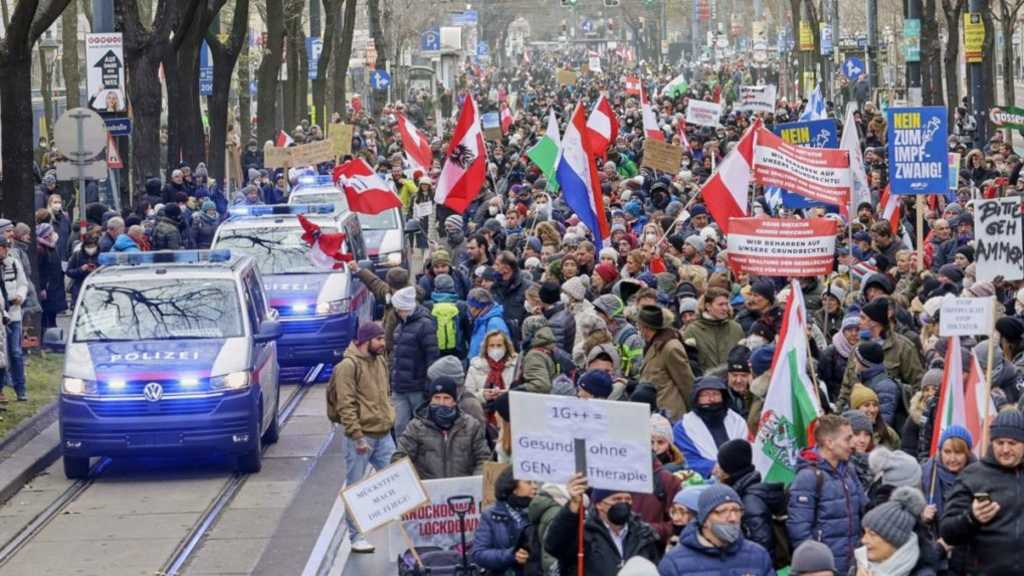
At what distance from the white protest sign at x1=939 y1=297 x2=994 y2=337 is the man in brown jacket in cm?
233

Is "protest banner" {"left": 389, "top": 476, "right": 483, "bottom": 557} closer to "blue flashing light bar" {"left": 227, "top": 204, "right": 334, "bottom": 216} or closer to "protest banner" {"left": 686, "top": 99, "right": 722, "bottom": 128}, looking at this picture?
"blue flashing light bar" {"left": 227, "top": 204, "right": 334, "bottom": 216}

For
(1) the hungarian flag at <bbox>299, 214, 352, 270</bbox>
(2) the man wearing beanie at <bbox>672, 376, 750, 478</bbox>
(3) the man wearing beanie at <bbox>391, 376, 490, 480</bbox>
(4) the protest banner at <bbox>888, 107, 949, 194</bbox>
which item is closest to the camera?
(2) the man wearing beanie at <bbox>672, 376, 750, 478</bbox>

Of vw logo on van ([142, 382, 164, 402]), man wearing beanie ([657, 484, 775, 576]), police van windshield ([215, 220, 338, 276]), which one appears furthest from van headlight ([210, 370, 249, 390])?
man wearing beanie ([657, 484, 775, 576])

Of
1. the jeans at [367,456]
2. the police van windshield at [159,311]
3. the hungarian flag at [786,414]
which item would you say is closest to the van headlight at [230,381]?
the police van windshield at [159,311]

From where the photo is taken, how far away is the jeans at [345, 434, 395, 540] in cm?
1475

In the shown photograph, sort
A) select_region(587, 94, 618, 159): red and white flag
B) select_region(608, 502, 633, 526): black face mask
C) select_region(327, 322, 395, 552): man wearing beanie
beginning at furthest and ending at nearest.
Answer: select_region(587, 94, 618, 159): red and white flag < select_region(327, 322, 395, 552): man wearing beanie < select_region(608, 502, 633, 526): black face mask

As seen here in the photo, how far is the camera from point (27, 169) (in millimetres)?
24641

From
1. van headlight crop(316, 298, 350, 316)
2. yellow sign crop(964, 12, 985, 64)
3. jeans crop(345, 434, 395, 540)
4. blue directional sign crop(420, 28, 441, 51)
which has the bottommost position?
jeans crop(345, 434, 395, 540)

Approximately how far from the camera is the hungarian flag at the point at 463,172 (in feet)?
80.4

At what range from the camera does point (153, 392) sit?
17000mm

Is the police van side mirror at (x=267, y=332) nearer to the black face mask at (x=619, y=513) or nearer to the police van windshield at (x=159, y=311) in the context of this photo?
the police van windshield at (x=159, y=311)

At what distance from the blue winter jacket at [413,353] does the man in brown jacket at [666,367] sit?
2525mm

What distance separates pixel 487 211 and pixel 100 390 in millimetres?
11616

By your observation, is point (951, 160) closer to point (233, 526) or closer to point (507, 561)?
point (233, 526)
